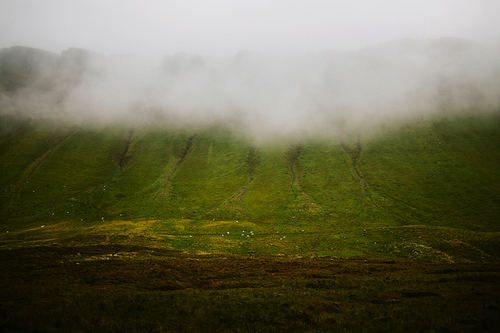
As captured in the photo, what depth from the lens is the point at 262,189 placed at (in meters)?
94.1

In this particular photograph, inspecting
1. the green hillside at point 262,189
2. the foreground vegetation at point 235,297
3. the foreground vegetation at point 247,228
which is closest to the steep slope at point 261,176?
the green hillside at point 262,189

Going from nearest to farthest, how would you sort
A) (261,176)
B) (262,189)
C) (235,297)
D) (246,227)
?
1. (235,297)
2. (246,227)
3. (262,189)
4. (261,176)

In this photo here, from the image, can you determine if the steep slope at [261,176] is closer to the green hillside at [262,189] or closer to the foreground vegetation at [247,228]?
the green hillside at [262,189]

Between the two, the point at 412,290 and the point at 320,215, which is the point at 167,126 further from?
the point at 412,290

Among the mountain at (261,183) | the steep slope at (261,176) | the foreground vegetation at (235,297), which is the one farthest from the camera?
the steep slope at (261,176)

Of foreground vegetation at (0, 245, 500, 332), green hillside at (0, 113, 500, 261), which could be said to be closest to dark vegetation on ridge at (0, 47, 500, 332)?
foreground vegetation at (0, 245, 500, 332)

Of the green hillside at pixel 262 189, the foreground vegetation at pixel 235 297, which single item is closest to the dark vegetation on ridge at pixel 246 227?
the foreground vegetation at pixel 235 297

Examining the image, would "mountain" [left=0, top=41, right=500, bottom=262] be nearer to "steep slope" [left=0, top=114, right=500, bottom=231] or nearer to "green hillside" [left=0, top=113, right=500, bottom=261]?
"green hillside" [left=0, top=113, right=500, bottom=261]

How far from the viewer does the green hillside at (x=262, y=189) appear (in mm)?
49750

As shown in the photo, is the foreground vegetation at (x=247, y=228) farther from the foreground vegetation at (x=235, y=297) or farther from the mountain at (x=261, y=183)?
the mountain at (x=261, y=183)

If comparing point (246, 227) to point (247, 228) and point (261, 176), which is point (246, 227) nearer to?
point (247, 228)

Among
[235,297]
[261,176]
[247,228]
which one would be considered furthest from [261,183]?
[235,297]

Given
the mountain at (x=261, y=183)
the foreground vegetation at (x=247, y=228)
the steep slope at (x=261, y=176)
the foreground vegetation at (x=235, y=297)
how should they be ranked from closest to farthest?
the foreground vegetation at (x=235, y=297) < the foreground vegetation at (x=247, y=228) < the mountain at (x=261, y=183) < the steep slope at (x=261, y=176)

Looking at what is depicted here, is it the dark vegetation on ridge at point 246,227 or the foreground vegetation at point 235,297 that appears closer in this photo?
the foreground vegetation at point 235,297
